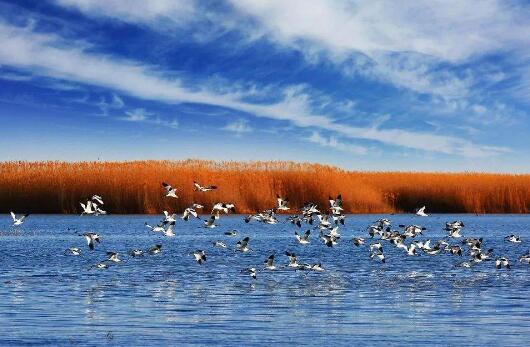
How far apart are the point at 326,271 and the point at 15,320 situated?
10.5 metres

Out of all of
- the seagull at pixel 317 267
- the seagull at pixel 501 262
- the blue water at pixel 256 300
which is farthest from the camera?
the seagull at pixel 501 262

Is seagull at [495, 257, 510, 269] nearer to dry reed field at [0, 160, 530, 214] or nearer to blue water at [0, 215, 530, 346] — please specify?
blue water at [0, 215, 530, 346]

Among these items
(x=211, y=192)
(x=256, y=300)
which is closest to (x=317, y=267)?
(x=256, y=300)

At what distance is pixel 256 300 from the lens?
18031mm

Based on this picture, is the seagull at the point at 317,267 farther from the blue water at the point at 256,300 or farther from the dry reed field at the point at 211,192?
the dry reed field at the point at 211,192

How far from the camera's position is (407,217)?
2194 inches

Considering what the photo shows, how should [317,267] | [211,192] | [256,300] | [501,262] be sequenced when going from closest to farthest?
1. [256,300]
2. [317,267]
3. [501,262]
4. [211,192]

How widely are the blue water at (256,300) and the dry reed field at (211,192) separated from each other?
62.0 ft

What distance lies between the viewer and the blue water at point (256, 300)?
14.0m

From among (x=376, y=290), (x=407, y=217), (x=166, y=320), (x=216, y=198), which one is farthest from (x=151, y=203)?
(x=166, y=320)

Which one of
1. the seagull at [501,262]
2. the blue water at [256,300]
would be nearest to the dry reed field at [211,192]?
the blue water at [256,300]

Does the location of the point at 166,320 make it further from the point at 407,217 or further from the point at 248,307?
the point at 407,217

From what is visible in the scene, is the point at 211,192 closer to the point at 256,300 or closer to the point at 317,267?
the point at 317,267

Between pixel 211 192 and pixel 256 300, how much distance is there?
33199 millimetres
